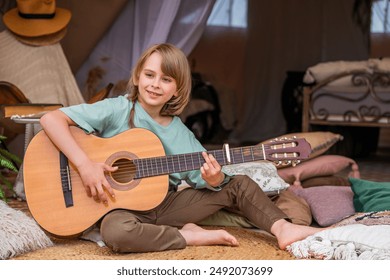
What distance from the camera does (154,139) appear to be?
2840mm

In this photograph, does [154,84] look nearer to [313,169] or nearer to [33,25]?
[313,169]

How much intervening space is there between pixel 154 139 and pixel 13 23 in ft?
7.99

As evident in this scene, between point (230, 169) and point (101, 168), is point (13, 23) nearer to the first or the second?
point (230, 169)

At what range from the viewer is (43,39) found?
4.92 m

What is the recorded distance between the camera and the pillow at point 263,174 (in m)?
3.54

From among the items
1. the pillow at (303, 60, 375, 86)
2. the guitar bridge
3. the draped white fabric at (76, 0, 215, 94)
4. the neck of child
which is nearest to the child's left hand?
the neck of child

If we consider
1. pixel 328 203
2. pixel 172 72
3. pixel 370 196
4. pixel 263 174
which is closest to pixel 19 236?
pixel 172 72

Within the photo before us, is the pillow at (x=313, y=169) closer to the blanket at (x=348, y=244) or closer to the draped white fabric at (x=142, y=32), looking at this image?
the draped white fabric at (x=142, y=32)

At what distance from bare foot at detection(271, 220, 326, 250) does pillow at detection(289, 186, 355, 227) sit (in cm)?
58

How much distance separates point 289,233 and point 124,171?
2.29ft

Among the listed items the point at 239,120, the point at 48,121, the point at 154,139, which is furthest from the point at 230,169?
the point at 239,120

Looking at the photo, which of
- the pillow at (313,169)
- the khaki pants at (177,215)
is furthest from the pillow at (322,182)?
the khaki pants at (177,215)

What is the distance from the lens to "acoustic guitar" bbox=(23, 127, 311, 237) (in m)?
2.73

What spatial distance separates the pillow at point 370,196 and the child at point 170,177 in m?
0.66
